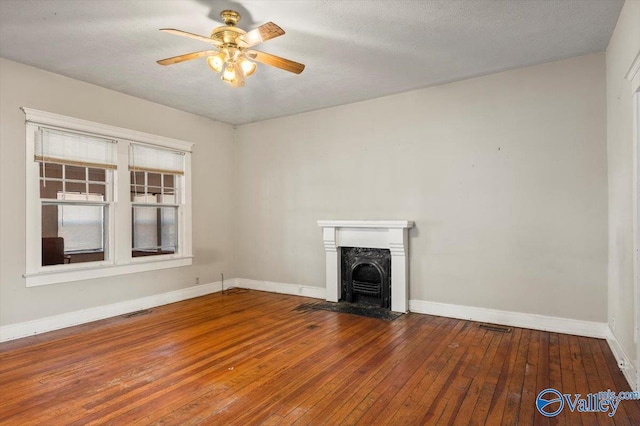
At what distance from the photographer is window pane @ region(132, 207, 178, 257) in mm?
5113

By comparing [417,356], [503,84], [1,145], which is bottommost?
[417,356]

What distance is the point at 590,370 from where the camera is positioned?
2.93 metres

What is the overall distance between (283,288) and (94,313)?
2.63m

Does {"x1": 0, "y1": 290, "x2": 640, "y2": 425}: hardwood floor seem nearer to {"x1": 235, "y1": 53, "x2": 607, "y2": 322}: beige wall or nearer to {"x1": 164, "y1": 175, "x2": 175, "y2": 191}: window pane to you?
A: {"x1": 235, "y1": 53, "x2": 607, "y2": 322}: beige wall

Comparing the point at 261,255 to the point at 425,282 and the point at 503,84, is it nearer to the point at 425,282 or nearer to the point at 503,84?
the point at 425,282

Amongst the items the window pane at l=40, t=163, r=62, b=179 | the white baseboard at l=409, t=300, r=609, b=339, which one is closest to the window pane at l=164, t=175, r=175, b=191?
the window pane at l=40, t=163, r=62, b=179

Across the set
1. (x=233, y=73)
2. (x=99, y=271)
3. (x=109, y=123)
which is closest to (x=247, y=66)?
(x=233, y=73)

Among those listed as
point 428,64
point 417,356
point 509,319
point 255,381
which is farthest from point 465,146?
point 255,381

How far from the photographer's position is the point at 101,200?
464 cm

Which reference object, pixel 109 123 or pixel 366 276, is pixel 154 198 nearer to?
pixel 109 123

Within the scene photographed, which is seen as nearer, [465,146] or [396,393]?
[396,393]

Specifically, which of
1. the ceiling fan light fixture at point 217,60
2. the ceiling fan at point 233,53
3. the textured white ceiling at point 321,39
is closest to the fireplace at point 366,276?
the textured white ceiling at point 321,39

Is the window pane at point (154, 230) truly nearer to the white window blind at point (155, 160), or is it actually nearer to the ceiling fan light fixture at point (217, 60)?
the white window blind at point (155, 160)

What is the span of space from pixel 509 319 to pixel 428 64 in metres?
2.99
